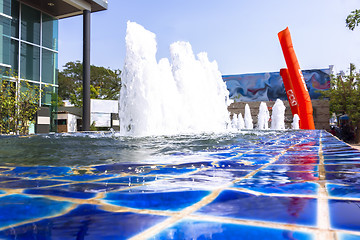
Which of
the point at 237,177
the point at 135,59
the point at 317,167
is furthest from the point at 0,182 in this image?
the point at 135,59

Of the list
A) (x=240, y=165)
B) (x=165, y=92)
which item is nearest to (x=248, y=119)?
(x=165, y=92)

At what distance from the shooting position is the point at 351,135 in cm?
2034

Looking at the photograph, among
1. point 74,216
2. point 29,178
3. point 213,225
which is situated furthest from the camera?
point 29,178

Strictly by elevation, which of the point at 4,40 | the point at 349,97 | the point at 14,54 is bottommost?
the point at 349,97

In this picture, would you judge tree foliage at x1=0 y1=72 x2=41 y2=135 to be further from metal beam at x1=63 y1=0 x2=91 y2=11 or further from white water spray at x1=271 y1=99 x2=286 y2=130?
white water spray at x1=271 y1=99 x2=286 y2=130

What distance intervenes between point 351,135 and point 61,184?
73.7 feet

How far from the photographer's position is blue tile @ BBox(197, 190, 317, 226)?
89 centimetres

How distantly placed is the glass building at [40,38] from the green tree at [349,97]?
54.2ft

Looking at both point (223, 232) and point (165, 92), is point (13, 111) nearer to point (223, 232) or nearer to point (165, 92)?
point (165, 92)

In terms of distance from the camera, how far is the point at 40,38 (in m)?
15.2

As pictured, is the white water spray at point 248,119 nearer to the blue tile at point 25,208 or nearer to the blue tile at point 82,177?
the blue tile at point 82,177

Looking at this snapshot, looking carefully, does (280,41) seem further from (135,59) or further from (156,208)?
(156,208)

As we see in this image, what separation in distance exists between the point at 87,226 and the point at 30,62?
1567 cm

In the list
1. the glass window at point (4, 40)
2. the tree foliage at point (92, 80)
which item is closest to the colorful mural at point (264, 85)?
the tree foliage at point (92, 80)
